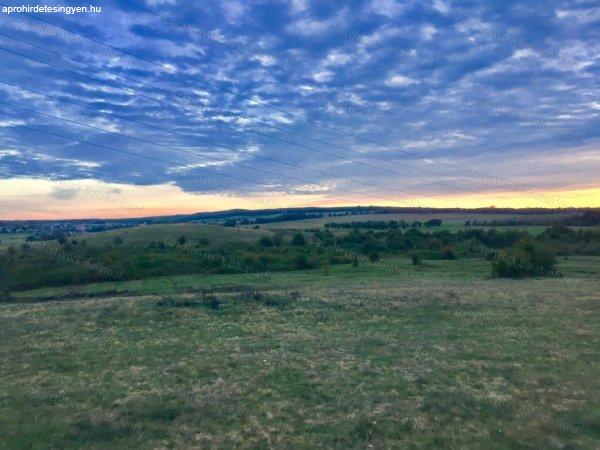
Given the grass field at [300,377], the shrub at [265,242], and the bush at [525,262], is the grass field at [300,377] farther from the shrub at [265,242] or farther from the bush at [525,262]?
the shrub at [265,242]

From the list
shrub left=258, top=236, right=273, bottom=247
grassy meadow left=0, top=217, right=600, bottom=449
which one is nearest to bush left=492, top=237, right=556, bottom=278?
grassy meadow left=0, top=217, right=600, bottom=449

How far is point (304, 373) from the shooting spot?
13930mm

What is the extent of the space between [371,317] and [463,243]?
59.3 m

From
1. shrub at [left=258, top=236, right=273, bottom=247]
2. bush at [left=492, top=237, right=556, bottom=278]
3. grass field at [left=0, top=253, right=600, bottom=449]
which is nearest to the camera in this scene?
grass field at [left=0, top=253, right=600, bottom=449]

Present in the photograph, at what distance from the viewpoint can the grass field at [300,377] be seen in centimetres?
1034

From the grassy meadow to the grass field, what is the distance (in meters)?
0.05

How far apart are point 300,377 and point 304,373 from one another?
32 cm

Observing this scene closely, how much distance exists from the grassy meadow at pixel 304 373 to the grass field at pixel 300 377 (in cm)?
5

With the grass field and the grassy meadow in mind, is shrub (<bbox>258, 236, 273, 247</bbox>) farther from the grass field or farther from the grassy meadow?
the grass field

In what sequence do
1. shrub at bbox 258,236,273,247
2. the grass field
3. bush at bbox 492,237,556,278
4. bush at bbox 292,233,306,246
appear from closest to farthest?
1. the grass field
2. bush at bbox 492,237,556,278
3. shrub at bbox 258,236,273,247
4. bush at bbox 292,233,306,246

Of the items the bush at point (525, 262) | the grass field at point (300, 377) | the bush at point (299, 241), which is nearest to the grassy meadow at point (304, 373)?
the grass field at point (300, 377)

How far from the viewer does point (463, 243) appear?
7756 cm

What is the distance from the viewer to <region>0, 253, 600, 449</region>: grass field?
10.3 meters

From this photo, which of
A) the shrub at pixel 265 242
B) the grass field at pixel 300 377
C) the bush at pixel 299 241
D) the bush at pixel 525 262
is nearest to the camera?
the grass field at pixel 300 377
